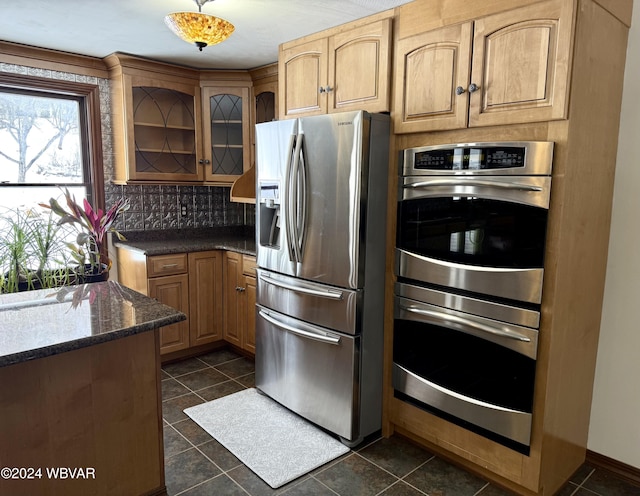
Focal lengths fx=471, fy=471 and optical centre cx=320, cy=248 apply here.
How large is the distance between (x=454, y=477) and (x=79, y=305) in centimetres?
192

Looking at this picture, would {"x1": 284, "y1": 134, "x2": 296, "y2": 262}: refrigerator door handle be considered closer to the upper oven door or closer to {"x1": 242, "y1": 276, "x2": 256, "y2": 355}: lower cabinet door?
the upper oven door

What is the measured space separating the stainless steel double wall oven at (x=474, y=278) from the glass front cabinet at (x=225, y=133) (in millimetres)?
1946

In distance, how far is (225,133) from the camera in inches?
157

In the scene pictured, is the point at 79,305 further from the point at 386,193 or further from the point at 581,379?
the point at 581,379

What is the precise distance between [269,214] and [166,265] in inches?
43.2

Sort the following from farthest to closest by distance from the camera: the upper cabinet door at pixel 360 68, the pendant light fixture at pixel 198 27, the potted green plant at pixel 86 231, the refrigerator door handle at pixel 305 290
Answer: the potted green plant at pixel 86 231 → the refrigerator door handle at pixel 305 290 → the upper cabinet door at pixel 360 68 → the pendant light fixture at pixel 198 27

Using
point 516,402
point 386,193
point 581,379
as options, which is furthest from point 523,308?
point 386,193

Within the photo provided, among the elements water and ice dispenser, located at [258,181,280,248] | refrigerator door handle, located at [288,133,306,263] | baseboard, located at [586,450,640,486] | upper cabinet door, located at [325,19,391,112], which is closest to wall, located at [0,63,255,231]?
water and ice dispenser, located at [258,181,280,248]

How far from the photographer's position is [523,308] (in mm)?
1987

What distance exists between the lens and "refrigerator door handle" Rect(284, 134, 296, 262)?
264 cm

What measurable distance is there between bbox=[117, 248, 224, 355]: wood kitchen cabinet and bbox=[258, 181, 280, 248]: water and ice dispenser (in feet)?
3.06

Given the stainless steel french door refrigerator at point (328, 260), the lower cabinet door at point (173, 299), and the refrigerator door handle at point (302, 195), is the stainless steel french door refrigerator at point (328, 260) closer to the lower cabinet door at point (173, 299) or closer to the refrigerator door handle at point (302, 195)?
the refrigerator door handle at point (302, 195)

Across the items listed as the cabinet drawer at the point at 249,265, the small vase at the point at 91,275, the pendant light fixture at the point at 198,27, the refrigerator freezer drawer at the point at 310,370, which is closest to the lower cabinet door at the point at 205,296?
the cabinet drawer at the point at 249,265

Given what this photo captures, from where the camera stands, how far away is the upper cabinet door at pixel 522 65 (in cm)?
180
